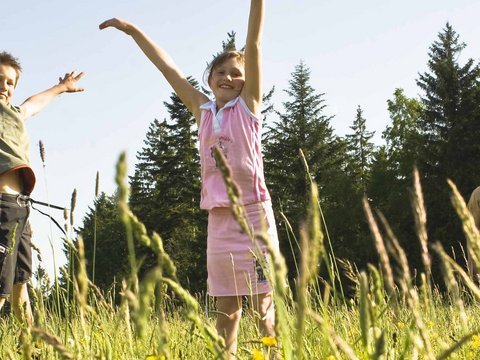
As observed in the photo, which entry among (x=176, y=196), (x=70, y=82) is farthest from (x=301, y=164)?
(x=70, y=82)

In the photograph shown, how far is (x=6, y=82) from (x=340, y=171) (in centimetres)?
3594

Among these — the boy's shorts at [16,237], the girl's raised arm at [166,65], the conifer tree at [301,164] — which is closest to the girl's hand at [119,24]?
the girl's raised arm at [166,65]

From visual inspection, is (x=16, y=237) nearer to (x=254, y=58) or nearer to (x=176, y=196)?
(x=254, y=58)

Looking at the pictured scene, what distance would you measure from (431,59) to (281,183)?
1139cm

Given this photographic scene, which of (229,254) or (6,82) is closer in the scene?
(229,254)

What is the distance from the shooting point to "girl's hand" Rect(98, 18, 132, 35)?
3824mm

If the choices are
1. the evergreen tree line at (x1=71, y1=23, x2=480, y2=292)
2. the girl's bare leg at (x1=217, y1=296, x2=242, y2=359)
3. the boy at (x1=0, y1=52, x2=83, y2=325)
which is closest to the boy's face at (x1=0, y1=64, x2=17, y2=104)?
the boy at (x1=0, y1=52, x2=83, y2=325)

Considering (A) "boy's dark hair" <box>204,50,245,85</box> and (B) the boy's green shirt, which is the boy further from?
(A) "boy's dark hair" <box>204,50,245,85</box>

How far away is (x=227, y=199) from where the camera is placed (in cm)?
307

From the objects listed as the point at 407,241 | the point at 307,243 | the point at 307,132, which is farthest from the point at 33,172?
the point at 307,132

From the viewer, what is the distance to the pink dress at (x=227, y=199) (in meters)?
3.04

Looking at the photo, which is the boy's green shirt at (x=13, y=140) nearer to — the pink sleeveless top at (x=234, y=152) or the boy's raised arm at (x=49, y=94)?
the boy's raised arm at (x=49, y=94)

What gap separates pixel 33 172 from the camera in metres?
4.02

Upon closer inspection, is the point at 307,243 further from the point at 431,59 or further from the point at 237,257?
the point at 431,59
